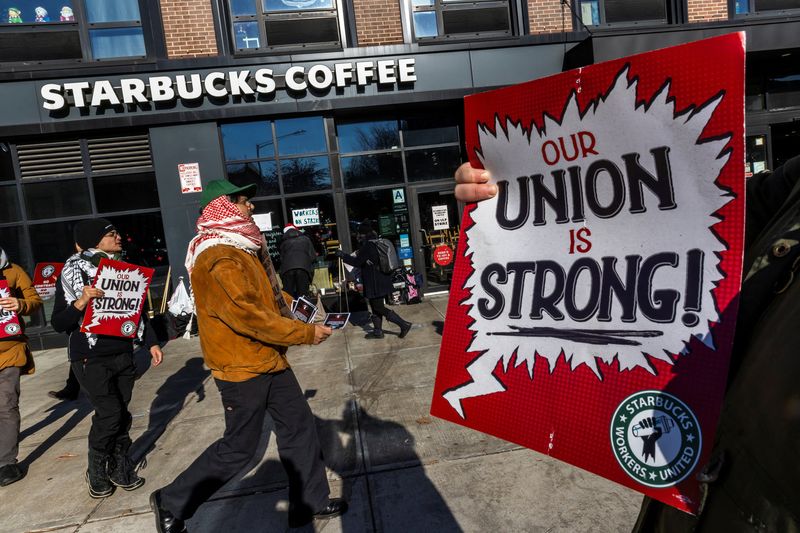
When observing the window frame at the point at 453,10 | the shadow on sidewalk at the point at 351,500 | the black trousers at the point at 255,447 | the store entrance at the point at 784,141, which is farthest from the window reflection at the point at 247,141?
the store entrance at the point at 784,141

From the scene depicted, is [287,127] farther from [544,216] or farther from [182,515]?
[544,216]

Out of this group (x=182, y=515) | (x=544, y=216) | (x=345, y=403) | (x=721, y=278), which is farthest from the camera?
(x=345, y=403)

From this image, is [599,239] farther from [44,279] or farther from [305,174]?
[305,174]

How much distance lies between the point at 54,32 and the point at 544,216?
1070cm

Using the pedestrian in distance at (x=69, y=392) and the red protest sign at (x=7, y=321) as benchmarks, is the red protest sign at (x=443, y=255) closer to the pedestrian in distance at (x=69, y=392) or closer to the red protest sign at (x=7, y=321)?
the pedestrian in distance at (x=69, y=392)

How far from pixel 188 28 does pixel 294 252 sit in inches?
185

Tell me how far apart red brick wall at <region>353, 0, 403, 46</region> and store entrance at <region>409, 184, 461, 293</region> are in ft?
9.63

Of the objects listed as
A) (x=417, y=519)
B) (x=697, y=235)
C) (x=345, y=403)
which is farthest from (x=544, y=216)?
(x=345, y=403)

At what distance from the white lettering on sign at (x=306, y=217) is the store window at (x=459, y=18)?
3.92 m

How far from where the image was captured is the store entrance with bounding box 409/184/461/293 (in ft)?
33.2

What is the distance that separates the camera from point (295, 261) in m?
8.20

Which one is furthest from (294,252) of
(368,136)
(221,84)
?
(221,84)

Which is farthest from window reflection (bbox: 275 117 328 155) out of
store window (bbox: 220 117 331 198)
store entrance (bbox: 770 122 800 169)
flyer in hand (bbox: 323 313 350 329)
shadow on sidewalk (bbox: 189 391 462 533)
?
store entrance (bbox: 770 122 800 169)

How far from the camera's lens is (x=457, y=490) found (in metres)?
3.19
